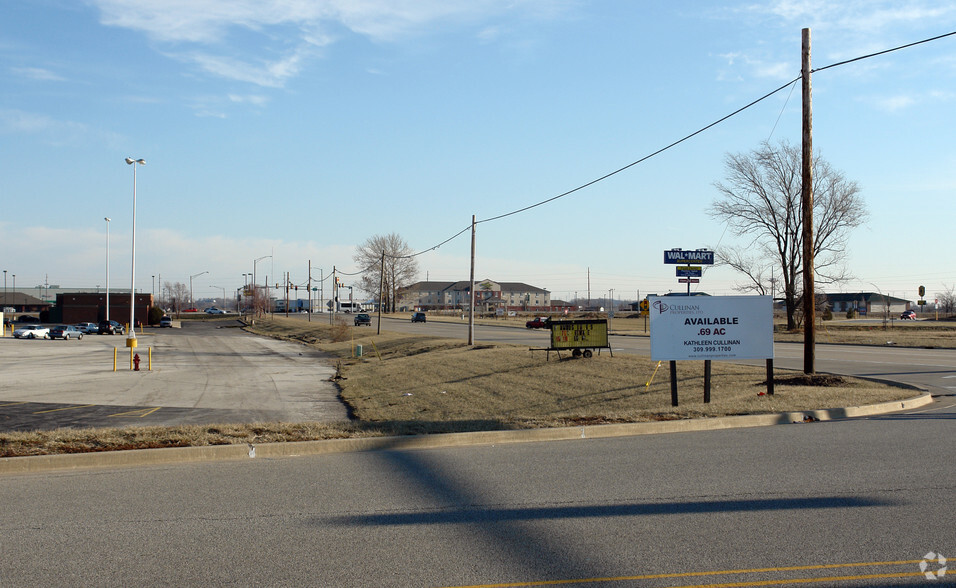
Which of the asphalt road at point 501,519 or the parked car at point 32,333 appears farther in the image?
the parked car at point 32,333

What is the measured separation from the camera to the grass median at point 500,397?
10.3 meters

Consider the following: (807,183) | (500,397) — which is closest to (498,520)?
(807,183)

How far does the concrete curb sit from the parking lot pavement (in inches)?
344

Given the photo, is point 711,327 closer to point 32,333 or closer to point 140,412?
point 140,412

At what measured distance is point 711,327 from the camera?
1575cm

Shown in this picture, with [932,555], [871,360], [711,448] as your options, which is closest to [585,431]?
[711,448]

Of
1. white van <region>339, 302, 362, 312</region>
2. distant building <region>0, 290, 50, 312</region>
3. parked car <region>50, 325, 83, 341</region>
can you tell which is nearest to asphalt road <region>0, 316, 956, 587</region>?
parked car <region>50, 325, 83, 341</region>

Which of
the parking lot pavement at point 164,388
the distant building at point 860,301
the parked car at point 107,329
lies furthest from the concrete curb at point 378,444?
the distant building at point 860,301

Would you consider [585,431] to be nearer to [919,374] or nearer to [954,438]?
[954,438]

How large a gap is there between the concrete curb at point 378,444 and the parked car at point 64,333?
6220cm

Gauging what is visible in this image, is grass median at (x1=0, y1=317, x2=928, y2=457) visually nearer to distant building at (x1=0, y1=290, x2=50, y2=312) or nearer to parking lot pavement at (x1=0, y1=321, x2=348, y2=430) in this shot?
parking lot pavement at (x1=0, y1=321, x2=348, y2=430)

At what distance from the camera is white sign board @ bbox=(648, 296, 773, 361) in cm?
1560

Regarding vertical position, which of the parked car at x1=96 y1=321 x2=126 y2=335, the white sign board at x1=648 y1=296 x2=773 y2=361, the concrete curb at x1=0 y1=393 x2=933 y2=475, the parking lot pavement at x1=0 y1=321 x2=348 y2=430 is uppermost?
the white sign board at x1=648 y1=296 x2=773 y2=361

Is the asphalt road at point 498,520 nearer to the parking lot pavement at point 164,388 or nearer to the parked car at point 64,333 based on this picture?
the parking lot pavement at point 164,388
